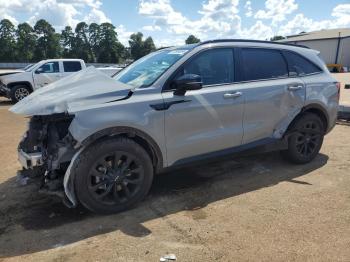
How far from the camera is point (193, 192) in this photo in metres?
4.53

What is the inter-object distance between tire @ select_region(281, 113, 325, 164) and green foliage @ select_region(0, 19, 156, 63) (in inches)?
2977

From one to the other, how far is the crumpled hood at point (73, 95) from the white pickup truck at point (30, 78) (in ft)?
33.0

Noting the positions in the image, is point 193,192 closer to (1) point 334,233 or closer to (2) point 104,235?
(2) point 104,235

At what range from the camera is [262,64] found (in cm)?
494

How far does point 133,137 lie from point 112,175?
19.0 inches

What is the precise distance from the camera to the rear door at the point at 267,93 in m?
4.71

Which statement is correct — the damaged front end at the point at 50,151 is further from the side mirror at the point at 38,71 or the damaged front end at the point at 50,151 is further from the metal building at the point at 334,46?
the metal building at the point at 334,46

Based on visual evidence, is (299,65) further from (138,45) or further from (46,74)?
(138,45)

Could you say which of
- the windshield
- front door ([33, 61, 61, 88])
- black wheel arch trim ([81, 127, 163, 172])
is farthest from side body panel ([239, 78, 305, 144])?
front door ([33, 61, 61, 88])

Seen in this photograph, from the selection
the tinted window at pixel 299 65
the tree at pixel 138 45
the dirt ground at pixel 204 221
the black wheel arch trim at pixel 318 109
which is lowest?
the dirt ground at pixel 204 221

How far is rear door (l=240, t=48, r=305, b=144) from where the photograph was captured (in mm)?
4707

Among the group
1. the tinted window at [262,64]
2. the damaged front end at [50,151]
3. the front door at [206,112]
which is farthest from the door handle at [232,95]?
the damaged front end at [50,151]

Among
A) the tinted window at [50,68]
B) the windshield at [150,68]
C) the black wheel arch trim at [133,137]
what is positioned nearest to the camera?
the black wheel arch trim at [133,137]

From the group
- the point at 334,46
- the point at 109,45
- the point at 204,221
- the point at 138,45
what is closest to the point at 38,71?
the point at 204,221
